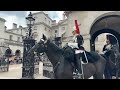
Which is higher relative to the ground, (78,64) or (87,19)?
(87,19)

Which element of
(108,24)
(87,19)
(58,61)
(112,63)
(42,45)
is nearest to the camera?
(58,61)

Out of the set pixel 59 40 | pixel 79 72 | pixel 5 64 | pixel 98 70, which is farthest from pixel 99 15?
pixel 5 64

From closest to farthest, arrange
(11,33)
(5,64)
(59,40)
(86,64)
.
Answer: (86,64), (59,40), (5,64), (11,33)

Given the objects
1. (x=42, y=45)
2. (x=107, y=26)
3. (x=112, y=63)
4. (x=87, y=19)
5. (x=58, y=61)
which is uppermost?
(x=87, y=19)

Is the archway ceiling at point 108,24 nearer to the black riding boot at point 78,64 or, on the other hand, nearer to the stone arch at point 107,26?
the stone arch at point 107,26

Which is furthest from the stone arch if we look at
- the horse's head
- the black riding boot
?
the horse's head

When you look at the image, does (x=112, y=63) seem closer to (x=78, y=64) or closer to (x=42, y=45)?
(x=78, y=64)

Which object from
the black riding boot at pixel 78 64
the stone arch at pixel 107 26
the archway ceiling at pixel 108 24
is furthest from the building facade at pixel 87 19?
the black riding boot at pixel 78 64

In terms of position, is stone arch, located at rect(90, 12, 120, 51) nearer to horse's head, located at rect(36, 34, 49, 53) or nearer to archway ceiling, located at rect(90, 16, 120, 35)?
archway ceiling, located at rect(90, 16, 120, 35)

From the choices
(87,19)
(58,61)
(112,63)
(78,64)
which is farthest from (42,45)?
(87,19)
